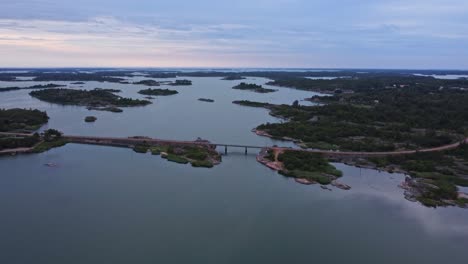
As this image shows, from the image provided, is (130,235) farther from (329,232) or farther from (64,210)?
(329,232)

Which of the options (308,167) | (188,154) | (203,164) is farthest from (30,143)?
(308,167)

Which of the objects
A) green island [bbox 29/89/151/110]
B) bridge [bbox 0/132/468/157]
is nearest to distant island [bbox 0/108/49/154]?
bridge [bbox 0/132/468/157]

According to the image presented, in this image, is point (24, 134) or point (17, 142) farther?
point (24, 134)

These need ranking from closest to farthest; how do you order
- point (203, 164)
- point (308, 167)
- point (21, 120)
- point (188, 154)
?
point (308, 167) → point (203, 164) → point (188, 154) → point (21, 120)

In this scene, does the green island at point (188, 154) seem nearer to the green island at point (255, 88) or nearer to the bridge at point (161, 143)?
the bridge at point (161, 143)

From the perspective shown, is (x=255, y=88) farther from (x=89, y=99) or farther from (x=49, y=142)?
(x=49, y=142)

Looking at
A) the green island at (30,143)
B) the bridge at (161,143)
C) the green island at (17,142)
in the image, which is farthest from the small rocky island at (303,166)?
the green island at (17,142)
